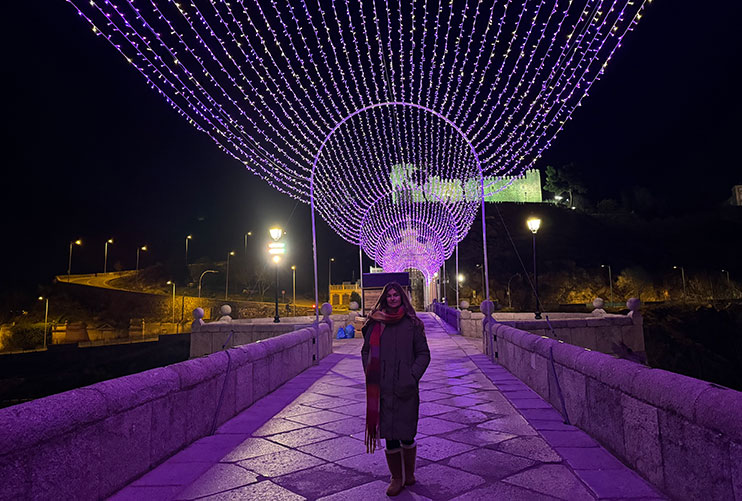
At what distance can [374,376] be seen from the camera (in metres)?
3.26

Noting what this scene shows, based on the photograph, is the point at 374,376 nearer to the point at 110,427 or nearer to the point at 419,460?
the point at 419,460

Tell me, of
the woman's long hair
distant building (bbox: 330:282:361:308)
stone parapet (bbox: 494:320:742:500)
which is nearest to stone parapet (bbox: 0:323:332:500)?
the woman's long hair

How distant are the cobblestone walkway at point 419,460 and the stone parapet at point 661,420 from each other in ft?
0.59

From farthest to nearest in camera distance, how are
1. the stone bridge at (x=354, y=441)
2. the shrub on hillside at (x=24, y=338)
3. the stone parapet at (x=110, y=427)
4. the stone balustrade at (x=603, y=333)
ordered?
the shrub on hillside at (x=24, y=338) < the stone balustrade at (x=603, y=333) < the stone bridge at (x=354, y=441) < the stone parapet at (x=110, y=427)

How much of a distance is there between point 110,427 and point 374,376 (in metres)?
1.81

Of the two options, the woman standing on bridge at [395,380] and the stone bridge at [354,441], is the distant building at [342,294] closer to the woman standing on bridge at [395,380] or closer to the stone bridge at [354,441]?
the stone bridge at [354,441]

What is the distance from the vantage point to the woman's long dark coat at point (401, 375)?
10.4ft

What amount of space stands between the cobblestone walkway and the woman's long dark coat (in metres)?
0.47

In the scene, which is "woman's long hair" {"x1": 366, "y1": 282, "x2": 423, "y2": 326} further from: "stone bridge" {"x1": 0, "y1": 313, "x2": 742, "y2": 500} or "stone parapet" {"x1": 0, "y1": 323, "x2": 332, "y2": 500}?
"stone parapet" {"x1": 0, "y1": 323, "x2": 332, "y2": 500}

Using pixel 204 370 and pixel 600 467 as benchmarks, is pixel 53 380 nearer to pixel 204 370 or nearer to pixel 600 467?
pixel 204 370

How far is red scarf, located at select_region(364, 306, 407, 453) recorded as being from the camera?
10.6 ft

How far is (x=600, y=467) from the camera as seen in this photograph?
11.5 ft

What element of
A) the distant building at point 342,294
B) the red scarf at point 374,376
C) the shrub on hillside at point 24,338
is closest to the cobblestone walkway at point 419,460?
the red scarf at point 374,376

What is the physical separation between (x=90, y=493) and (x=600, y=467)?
3.61 m
